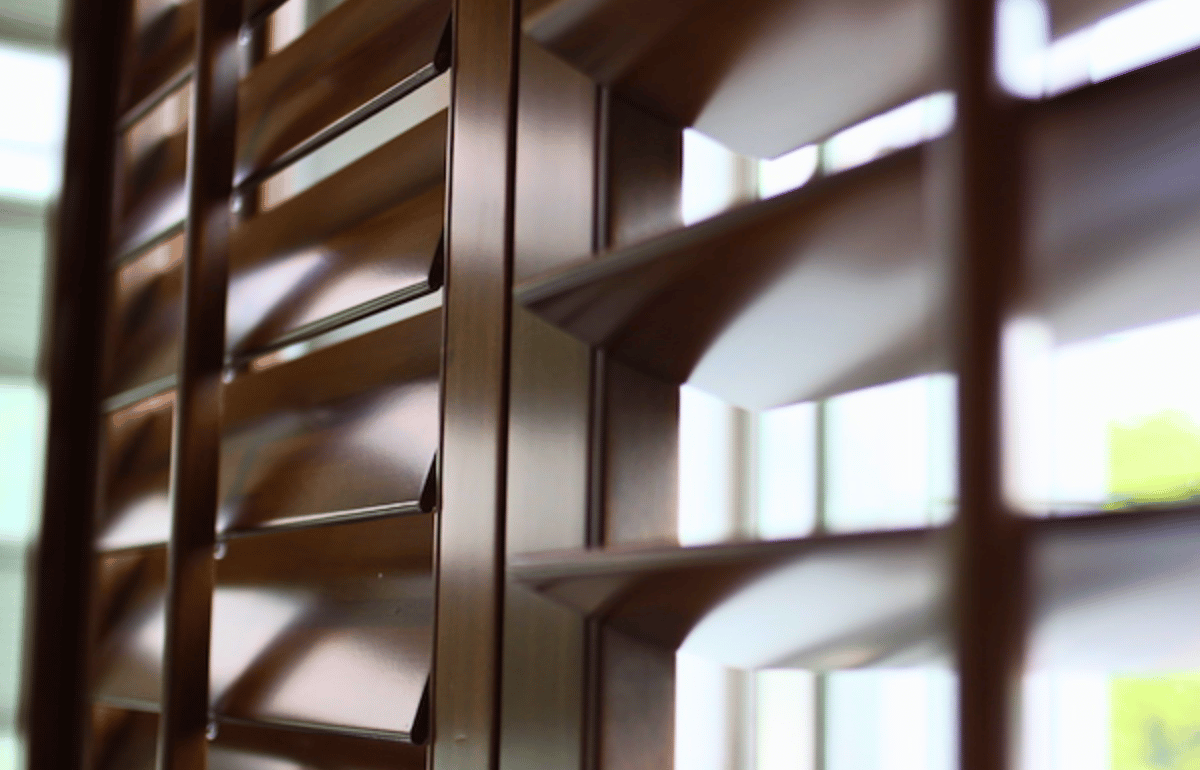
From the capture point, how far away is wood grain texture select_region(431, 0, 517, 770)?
896 millimetres

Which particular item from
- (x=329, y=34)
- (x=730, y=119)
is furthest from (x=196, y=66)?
(x=730, y=119)

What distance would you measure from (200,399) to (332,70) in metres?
0.35

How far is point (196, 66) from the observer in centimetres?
139

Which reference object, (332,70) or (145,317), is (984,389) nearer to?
(332,70)

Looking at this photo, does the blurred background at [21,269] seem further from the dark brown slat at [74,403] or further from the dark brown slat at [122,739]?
the dark brown slat at [122,739]

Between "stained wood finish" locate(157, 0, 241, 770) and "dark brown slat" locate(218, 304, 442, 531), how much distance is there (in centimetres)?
3

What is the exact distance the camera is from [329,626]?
1.14m

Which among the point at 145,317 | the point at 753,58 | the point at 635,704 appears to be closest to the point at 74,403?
the point at 145,317

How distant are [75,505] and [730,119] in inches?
48.6

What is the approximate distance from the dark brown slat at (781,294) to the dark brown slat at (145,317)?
0.81 meters

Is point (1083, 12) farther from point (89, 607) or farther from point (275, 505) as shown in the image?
point (89, 607)

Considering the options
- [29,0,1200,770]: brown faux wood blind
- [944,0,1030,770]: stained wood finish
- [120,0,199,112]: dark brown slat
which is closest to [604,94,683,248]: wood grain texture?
[29,0,1200,770]: brown faux wood blind

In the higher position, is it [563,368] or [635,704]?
[563,368]

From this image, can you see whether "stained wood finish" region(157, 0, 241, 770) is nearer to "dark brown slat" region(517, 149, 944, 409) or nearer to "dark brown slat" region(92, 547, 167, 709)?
"dark brown slat" region(92, 547, 167, 709)
